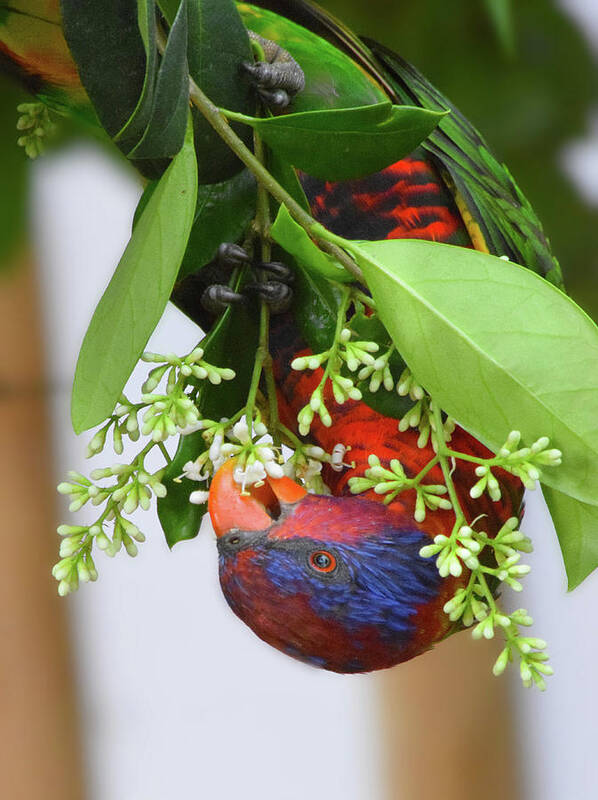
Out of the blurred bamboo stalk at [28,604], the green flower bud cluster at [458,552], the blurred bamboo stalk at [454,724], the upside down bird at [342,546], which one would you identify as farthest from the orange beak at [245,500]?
the blurred bamboo stalk at [454,724]

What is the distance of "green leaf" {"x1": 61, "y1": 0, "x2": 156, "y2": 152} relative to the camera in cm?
37

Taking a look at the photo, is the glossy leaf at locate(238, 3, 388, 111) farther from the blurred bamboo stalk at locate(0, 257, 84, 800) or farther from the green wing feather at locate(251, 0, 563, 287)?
the blurred bamboo stalk at locate(0, 257, 84, 800)

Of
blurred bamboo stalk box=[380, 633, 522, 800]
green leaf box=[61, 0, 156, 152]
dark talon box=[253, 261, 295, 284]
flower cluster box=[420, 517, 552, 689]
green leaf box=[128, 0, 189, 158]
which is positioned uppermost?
green leaf box=[61, 0, 156, 152]

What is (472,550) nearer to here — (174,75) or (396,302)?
(396,302)

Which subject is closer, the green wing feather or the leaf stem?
the leaf stem

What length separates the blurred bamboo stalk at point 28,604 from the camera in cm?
101

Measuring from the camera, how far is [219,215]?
18.3 inches

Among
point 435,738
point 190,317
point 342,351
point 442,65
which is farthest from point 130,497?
point 435,738

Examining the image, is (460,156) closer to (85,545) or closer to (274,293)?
(274,293)

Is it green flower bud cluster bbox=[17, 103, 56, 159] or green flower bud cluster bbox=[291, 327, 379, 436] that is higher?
green flower bud cluster bbox=[17, 103, 56, 159]

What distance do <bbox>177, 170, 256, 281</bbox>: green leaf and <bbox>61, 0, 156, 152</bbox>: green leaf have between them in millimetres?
81

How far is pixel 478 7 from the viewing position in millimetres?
900

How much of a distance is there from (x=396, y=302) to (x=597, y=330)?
2.9 inches

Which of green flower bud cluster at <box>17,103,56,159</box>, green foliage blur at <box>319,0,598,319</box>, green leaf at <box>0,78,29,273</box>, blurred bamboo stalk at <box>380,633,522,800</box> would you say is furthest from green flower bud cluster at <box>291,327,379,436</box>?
blurred bamboo stalk at <box>380,633,522,800</box>
